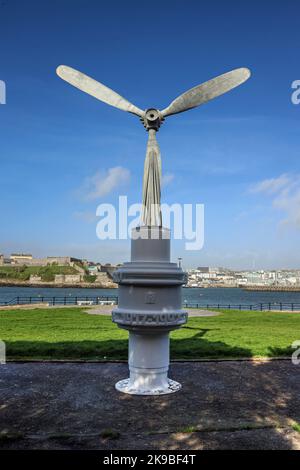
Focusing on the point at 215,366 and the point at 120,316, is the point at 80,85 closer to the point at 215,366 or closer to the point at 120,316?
the point at 120,316

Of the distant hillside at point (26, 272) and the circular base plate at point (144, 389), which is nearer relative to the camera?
the circular base plate at point (144, 389)

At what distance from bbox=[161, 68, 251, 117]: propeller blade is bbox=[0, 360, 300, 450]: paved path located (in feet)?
17.2

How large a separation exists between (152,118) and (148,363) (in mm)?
4543

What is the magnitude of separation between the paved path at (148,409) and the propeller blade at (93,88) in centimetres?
537

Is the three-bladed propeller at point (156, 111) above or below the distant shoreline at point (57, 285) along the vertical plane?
above

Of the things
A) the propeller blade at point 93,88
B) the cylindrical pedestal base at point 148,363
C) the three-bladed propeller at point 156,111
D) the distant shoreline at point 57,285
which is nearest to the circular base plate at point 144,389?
the cylindrical pedestal base at point 148,363

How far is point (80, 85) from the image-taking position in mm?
8727

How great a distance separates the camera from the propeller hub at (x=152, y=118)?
27.1 feet

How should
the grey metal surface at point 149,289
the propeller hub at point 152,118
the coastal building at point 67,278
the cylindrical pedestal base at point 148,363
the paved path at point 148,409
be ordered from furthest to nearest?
the coastal building at point 67,278 → the propeller hub at point 152,118 → the cylindrical pedestal base at point 148,363 → the grey metal surface at point 149,289 → the paved path at point 148,409

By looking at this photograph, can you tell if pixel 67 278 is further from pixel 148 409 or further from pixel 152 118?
pixel 148 409

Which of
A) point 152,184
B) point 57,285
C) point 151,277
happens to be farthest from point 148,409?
point 57,285

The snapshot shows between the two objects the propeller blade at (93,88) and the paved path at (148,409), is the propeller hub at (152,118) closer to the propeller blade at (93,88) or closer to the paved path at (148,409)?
the propeller blade at (93,88)

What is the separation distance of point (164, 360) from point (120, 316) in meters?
1.20
